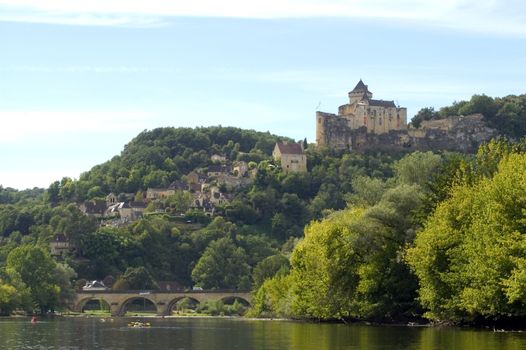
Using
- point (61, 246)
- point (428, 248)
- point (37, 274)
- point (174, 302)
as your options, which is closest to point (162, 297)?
point (174, 302)

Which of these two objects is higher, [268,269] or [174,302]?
[268,269]

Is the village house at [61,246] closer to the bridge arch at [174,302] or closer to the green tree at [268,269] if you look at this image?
the bridge arch at [174,302]

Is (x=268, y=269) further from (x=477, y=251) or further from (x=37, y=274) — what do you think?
(x=477, y=251)

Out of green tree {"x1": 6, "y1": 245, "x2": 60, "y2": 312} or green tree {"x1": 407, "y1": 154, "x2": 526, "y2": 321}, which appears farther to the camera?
green tree {"x1": 6, "y1": 245, "x2": 60, "y2": 312}

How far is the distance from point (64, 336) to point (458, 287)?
86.6ft

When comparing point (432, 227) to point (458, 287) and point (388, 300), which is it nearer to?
point (458, 287)

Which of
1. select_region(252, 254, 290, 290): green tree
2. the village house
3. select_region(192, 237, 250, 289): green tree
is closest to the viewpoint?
select_region(252, 254, 290, 290): green tree

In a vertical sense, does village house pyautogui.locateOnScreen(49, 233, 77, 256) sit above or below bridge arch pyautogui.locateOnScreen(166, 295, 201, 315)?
above

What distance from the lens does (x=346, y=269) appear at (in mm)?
78000

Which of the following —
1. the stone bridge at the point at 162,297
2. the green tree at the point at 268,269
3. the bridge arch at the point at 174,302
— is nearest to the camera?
the green tree at the point at 268,269

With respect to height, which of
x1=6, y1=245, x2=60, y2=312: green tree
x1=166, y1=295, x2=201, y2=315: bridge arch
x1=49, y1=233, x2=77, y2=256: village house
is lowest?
x1=166, y1=295, x2=201, y2=315: bridge arch

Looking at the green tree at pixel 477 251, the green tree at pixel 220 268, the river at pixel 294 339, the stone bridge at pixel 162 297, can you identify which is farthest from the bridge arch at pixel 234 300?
the green tree at pixel 477 251

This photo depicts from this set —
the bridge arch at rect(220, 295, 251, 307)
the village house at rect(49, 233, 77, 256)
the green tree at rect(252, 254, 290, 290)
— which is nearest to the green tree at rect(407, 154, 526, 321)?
the green tree at rect(252, 254, 290, 290)

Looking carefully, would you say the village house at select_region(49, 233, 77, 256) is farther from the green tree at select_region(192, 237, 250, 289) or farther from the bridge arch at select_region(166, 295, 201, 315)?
the bridge arch at select_region(166, 295, 201, 315)
